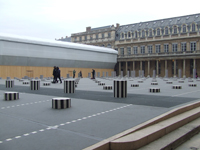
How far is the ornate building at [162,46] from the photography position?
6281 centimetres

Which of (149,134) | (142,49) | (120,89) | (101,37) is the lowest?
(149,134)

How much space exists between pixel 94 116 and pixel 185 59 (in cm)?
6111

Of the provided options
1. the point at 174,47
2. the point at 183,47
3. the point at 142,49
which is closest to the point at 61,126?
the point at 183,47

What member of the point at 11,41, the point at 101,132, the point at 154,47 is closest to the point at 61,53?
the point at 11,41

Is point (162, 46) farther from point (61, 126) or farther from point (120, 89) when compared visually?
point (61, 126)

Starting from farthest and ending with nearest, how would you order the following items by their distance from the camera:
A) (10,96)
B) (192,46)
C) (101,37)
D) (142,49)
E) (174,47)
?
1. (101,37)
2. (142,49)
3. (174,47)
4. (192,46)
5. (10,96)

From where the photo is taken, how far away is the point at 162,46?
68.8 m

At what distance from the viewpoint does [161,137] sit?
5.55 m

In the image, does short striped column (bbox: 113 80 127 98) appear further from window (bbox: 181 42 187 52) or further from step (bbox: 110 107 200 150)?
window (bbox: 181 42 187 52)

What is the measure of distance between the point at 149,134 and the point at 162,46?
67.1 meters

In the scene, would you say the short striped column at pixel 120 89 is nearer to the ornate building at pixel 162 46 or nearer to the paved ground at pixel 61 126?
the paved ground at pixel 61 126

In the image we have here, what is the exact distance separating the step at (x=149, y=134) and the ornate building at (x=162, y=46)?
57.1 meters

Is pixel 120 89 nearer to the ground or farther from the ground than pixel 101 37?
nearer to the ground

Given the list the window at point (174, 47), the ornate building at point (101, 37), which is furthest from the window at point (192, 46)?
the ornate building at point (101, 37)
